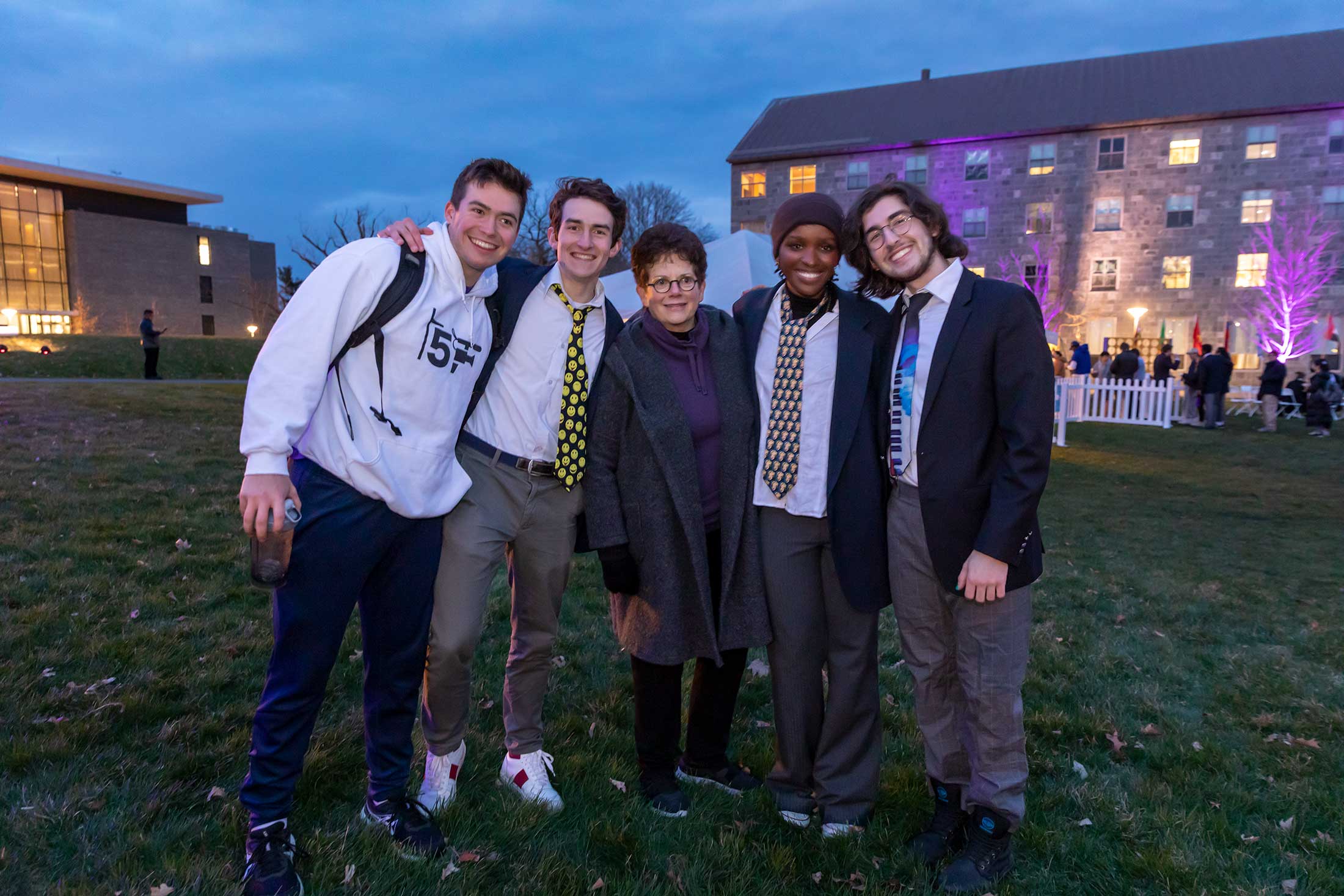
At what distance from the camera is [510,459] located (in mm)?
2887

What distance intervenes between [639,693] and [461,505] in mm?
1052

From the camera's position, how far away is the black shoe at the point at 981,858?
2633 mm

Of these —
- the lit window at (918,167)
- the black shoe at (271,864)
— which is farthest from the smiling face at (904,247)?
the lit window at (918,167)

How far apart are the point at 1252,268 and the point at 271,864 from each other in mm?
35708

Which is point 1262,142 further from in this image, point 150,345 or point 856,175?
point 150,345

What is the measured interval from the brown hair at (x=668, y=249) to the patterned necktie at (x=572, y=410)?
0.29m

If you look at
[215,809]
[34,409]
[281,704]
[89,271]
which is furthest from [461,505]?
[89,271]

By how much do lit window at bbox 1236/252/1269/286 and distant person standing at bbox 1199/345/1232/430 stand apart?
557 inches

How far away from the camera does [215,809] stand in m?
2.70

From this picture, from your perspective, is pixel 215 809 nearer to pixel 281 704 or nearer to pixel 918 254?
pixel 281 704

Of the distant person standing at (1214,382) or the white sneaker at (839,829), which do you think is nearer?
the white sneaker at (839,829)

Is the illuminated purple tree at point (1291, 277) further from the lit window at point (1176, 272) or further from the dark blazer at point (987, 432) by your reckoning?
the dark blazer at point (987, 432)

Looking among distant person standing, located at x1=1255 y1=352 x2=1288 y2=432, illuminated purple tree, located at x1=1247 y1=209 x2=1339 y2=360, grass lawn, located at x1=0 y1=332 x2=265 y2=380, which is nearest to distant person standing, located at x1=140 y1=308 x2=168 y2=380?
grass lawn, located at x1=0 y1=332 x2=265 y2=380

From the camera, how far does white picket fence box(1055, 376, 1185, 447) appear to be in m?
18.0
